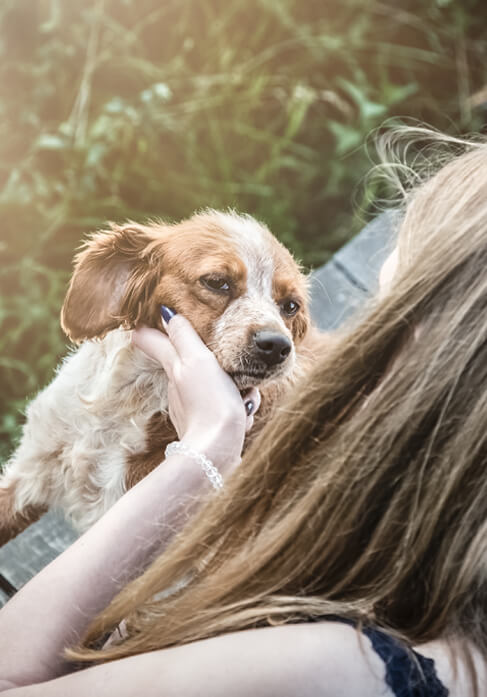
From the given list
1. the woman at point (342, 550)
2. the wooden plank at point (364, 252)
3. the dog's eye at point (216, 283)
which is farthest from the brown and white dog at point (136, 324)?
the wooden plank at point (364, 252)

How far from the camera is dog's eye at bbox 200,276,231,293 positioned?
696 millimetres

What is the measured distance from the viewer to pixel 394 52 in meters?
1.16

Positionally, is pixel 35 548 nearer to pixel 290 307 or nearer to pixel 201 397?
pixel 201 397

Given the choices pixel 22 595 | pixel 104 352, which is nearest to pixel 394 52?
pixel 104 352

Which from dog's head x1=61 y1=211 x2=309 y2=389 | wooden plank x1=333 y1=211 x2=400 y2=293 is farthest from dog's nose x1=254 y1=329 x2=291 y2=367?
wooden plank x1=333 y1=211 x2=400 y2=293

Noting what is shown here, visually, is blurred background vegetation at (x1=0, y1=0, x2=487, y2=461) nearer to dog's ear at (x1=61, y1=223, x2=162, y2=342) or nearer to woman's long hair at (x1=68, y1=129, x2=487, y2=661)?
dog's ear at (x1=61, y1=223, x2=162, y2=342)

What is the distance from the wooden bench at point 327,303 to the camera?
753 millimetres

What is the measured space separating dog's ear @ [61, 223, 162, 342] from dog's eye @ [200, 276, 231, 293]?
52mm

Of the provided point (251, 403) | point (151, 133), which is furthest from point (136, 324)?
point (151, 133)

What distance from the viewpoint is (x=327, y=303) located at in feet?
2.96

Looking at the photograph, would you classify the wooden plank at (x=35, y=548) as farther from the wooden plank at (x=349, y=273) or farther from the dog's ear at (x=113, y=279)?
A: the wooden plank at (x=349, y=273)

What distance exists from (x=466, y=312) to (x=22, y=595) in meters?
0.46

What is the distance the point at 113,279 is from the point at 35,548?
0.33 metres

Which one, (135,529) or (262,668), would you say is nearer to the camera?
(262,668)
